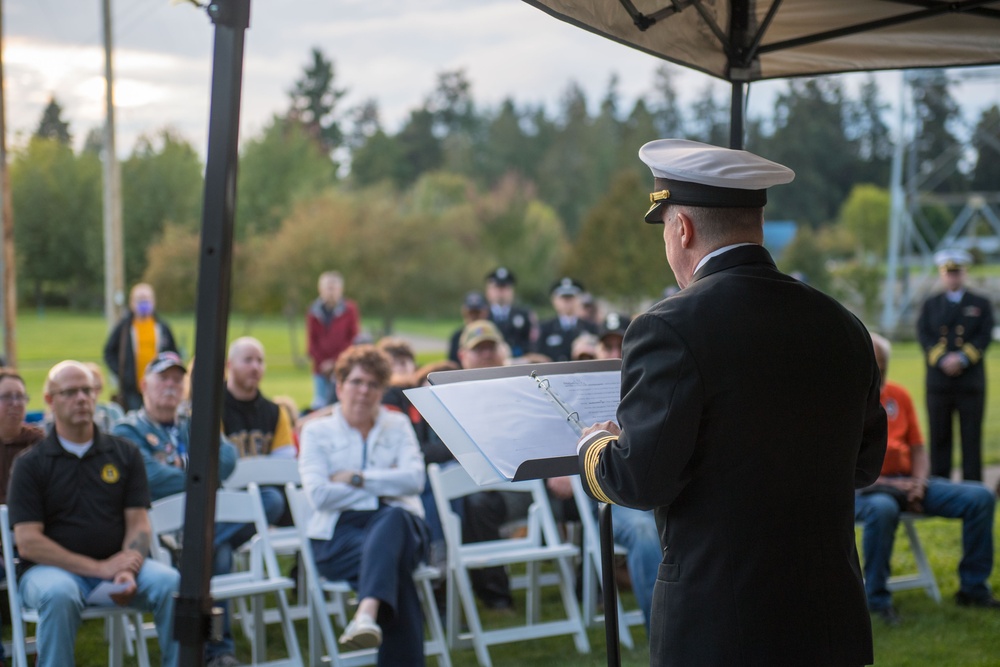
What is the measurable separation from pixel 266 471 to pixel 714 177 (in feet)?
14.0

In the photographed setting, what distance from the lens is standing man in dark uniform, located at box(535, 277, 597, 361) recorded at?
38.2 feet

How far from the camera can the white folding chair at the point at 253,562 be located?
15.9 feet

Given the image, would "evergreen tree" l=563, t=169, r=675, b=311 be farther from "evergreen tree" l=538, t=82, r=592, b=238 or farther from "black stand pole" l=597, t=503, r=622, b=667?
"black stand pole" l=597, t=503, r=622, b=667

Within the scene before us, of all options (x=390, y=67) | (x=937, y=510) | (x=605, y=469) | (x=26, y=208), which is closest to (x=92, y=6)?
(x=26, y=208)

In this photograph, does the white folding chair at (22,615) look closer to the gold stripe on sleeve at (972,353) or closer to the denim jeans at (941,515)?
the denim jeans at (941,515)

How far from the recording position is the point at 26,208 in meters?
17.8

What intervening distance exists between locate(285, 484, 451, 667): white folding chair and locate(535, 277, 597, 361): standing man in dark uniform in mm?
6231

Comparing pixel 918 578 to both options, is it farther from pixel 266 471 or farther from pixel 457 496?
pixel 266 471

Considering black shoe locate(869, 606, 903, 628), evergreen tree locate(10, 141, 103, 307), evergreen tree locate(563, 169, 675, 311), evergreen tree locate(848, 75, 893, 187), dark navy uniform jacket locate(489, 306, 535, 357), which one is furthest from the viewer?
evergreen tree locate(848, 75, 893, 187)

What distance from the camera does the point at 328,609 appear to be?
5.46m

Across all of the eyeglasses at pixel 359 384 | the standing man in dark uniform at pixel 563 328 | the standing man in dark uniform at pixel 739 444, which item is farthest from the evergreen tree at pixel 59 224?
the standing man in dark uniform at pixel 739 444

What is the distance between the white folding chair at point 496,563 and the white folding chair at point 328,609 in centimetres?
16

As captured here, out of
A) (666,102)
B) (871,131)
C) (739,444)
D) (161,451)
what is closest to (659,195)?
(739,444)

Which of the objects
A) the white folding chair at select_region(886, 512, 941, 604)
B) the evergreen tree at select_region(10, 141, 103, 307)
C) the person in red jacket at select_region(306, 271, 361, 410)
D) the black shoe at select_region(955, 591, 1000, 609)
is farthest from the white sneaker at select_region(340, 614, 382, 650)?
the evergreen tree at select_region(10, 141, 103, 307)
